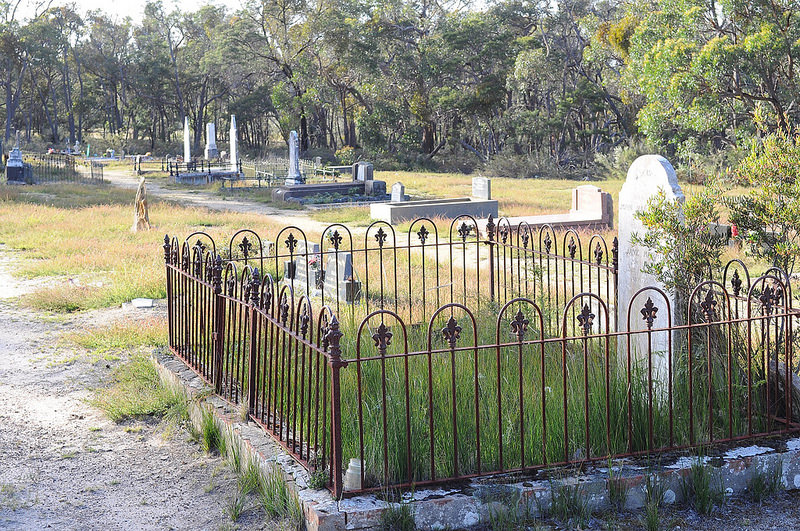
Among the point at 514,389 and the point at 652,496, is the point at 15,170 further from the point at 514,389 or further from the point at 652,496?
the point at 652,496

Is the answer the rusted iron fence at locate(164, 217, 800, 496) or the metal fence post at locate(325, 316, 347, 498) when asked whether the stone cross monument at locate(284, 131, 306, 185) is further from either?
the metal fence post at locate(325, 316, 347, 498)

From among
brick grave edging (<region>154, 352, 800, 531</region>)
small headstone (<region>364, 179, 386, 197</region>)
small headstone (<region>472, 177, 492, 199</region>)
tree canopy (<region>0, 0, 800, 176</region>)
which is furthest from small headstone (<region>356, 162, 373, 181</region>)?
brick grave edging (<region>154, 352, 800, 531</region>)

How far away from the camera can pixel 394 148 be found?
165 feet

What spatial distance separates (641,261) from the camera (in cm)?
552

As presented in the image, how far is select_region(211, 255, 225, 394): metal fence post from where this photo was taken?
19.1 feet

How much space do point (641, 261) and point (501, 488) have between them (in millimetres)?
2033

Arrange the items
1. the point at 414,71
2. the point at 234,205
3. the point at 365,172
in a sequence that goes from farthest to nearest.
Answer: the point at 414,71 → the point at 365,172 → the point at 234,205

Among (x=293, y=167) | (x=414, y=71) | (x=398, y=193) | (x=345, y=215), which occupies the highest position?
(x=414, y=71)

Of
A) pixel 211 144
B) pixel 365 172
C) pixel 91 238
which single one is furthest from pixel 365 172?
pixel 211 144

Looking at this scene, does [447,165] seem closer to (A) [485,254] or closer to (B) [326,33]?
(B) [326,33]

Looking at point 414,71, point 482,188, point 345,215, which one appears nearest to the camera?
point 345,215

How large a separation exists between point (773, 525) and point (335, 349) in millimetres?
2266

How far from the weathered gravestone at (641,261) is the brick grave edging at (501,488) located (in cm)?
76

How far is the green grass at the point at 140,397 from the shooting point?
615cm
